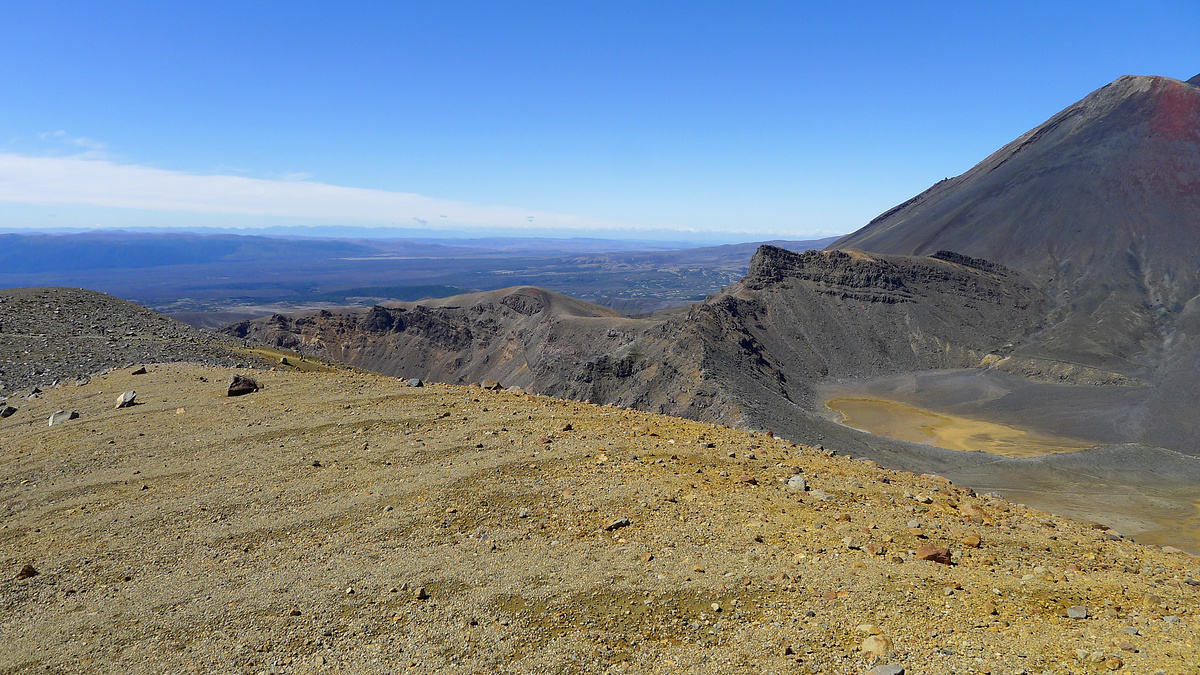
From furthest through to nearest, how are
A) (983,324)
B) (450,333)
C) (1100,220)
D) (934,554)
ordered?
(1100,220) → (450,333) → (983,324) → (934,554)

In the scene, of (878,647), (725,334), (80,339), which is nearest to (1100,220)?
(725,334)

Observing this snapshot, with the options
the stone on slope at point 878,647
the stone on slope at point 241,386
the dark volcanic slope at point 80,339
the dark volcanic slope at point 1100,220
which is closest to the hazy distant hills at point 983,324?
the dark volcanic slope at point 1100,220

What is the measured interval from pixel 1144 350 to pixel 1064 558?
263ft

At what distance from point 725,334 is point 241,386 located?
49090 mm

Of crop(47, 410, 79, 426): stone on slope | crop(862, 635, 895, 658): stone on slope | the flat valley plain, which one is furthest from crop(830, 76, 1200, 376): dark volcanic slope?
crop(47, 410, 79, 426): stone on slope

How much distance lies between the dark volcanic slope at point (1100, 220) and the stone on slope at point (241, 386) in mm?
78570

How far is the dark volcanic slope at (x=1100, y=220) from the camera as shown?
71875 millimetres

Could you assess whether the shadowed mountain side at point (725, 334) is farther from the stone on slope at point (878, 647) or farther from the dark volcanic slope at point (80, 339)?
the stone on slope at point (878, 647)

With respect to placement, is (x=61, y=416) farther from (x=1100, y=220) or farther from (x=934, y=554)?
(x=1100, y=220)

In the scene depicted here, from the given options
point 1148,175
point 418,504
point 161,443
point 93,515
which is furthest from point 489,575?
point 1148,175

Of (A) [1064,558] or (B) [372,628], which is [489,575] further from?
(A) [1064,558]

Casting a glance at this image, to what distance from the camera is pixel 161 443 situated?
473 inches

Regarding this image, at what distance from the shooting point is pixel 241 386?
582 inches

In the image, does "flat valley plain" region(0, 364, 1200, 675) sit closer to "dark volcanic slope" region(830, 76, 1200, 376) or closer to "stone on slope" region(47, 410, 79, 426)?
"stone on slope" region(47, 410, 79, 426)
